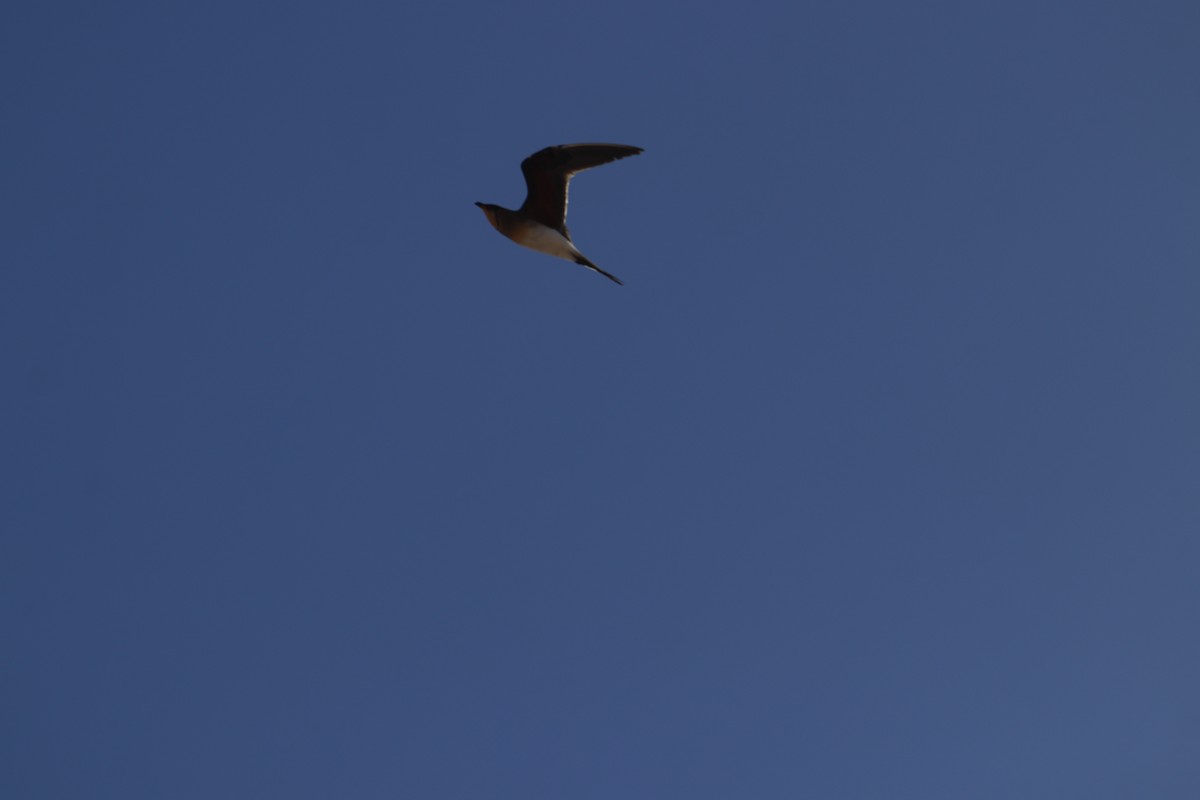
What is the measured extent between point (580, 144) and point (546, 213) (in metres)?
1.07

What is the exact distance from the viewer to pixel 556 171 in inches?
613

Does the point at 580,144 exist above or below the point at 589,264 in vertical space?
above

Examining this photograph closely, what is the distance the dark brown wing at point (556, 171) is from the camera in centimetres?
1539

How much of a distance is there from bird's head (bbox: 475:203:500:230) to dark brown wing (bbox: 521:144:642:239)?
0.39 meters

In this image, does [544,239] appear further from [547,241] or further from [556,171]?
[556,171]

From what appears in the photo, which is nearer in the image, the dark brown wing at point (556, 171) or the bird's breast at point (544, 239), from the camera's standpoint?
the dark brown wing at point (556, 171)

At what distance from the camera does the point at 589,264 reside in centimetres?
1541

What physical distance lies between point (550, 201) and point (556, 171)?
16.4 inches

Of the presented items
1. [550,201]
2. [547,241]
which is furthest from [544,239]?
[550,201]

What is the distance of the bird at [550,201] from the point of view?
1543cm

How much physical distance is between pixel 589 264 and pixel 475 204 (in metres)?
1.95

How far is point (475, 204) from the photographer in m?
16.0

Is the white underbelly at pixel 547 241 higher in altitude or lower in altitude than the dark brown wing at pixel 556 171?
lower

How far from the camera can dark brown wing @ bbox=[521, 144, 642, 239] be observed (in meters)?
15.4
